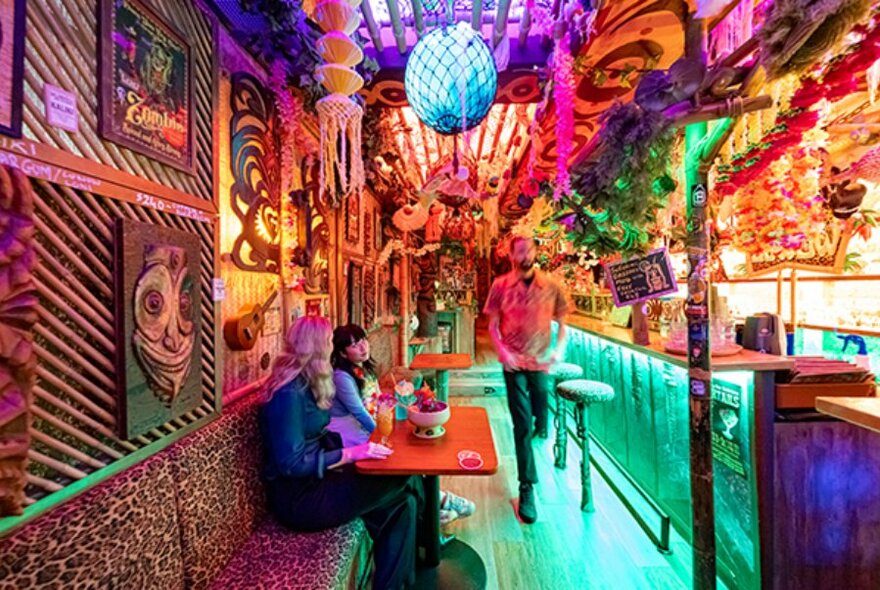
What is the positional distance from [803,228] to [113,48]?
427cm

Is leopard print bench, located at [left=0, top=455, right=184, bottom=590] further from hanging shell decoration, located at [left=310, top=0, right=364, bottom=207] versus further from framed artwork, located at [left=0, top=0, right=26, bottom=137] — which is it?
hanging shell decoration, located at [left=310, top=0, right=364, bottom=207]

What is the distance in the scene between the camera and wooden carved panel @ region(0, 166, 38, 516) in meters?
0.88

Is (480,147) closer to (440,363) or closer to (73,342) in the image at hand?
(440,363)

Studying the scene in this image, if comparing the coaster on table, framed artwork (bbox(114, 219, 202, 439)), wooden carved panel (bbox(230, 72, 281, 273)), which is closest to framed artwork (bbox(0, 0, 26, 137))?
framed artwork (bbox(114, 219, 202, 439))

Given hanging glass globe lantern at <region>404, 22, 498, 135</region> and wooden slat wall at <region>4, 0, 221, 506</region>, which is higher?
hanging glass globe lantern at <region>404, 22, 498, 135</region>

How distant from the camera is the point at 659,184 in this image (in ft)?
6.19

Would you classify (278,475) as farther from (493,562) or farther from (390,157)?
(390,157)

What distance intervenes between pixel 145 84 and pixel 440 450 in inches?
82.1

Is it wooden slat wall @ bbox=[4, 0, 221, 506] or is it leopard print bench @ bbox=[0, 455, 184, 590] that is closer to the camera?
leopard print bench @ bbox=[0, 455, 184, 590]

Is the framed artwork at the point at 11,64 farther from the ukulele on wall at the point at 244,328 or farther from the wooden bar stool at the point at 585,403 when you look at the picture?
the wooden bar stool at the point at 585,403

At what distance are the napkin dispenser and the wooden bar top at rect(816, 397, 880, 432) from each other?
0.86 metres

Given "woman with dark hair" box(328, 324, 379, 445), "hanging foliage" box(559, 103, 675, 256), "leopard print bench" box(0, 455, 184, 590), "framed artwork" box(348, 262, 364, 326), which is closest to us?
"leopard print bench" box(0, 455, 184, 590)

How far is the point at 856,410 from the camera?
1.16 meters

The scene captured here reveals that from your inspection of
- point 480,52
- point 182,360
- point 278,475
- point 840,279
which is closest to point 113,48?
point 182,360
